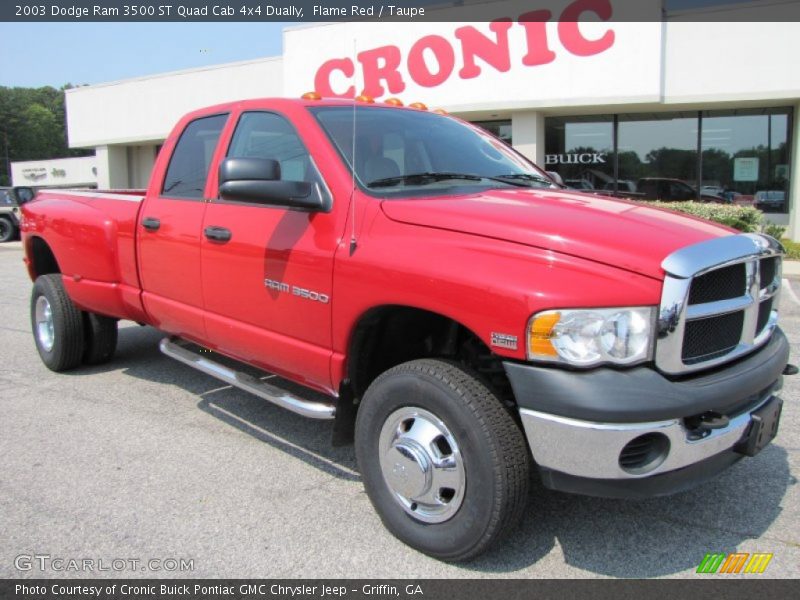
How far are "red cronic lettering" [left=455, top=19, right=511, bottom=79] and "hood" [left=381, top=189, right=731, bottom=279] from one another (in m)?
13.8

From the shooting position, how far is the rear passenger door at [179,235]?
160 inches

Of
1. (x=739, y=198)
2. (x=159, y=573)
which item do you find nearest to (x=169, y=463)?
(x=159, y=573)

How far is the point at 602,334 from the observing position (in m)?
2.33

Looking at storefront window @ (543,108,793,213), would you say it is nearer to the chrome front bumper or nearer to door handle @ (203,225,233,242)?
door handle @ (203,225,233,242)

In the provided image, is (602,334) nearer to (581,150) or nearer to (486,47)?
(486,47)

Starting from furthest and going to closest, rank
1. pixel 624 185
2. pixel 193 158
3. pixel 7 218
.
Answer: pixel 7 218, pixel 624 185, pixel 193 158

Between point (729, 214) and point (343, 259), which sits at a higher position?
point (729, 214)

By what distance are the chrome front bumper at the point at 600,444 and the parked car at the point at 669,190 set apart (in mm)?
15006

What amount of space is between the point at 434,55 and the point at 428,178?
559 inches

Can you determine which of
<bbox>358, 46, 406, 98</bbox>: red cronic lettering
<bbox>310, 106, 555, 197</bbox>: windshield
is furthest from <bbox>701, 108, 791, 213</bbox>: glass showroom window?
<bbox>310, 106, 555, 197</bbox>: windshield

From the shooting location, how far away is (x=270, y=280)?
3.43m

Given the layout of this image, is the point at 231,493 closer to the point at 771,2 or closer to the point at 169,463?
the point at 169,463
